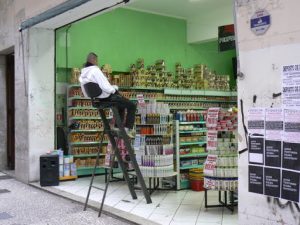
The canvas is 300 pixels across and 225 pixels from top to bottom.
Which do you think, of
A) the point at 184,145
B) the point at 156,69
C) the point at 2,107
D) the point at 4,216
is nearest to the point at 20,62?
the point at 2,107

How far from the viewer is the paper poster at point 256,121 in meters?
3.43

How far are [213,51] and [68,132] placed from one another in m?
6.37

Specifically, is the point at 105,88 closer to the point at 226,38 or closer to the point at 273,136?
the point at 273,136

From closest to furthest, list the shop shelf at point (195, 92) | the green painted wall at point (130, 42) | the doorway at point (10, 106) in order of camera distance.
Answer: the doorway at point (10, 106), the green painted wall at point (130, 42), the shop shelf at point (195, 92)

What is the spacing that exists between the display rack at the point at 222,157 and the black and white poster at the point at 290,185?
78.3 inches

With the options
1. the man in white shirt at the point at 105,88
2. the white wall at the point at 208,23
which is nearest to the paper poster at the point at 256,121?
the man in white shirt at the point at 105,88

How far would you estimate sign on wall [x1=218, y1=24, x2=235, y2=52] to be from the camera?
942cm

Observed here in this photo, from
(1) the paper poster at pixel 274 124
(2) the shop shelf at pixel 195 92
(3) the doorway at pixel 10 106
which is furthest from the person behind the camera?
(2) the shop shelf at pixel 195 92

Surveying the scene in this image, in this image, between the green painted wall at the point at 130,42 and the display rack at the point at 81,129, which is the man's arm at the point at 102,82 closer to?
the display rack at the point at 81,129

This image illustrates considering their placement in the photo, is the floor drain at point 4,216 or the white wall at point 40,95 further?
Result: the white wall at point 40,95

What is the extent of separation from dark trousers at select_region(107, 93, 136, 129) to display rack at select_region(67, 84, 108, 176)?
3253 mm

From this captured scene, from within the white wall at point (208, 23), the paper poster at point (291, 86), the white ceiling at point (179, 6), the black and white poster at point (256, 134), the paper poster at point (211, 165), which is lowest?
the paper poster at point (211, 165)

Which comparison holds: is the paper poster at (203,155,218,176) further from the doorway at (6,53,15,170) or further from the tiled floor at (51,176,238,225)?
the doorway at (6,53,15,170)

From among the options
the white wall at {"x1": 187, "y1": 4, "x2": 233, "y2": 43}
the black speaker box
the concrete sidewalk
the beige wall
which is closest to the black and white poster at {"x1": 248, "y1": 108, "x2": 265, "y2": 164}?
the concrete sidewalk
